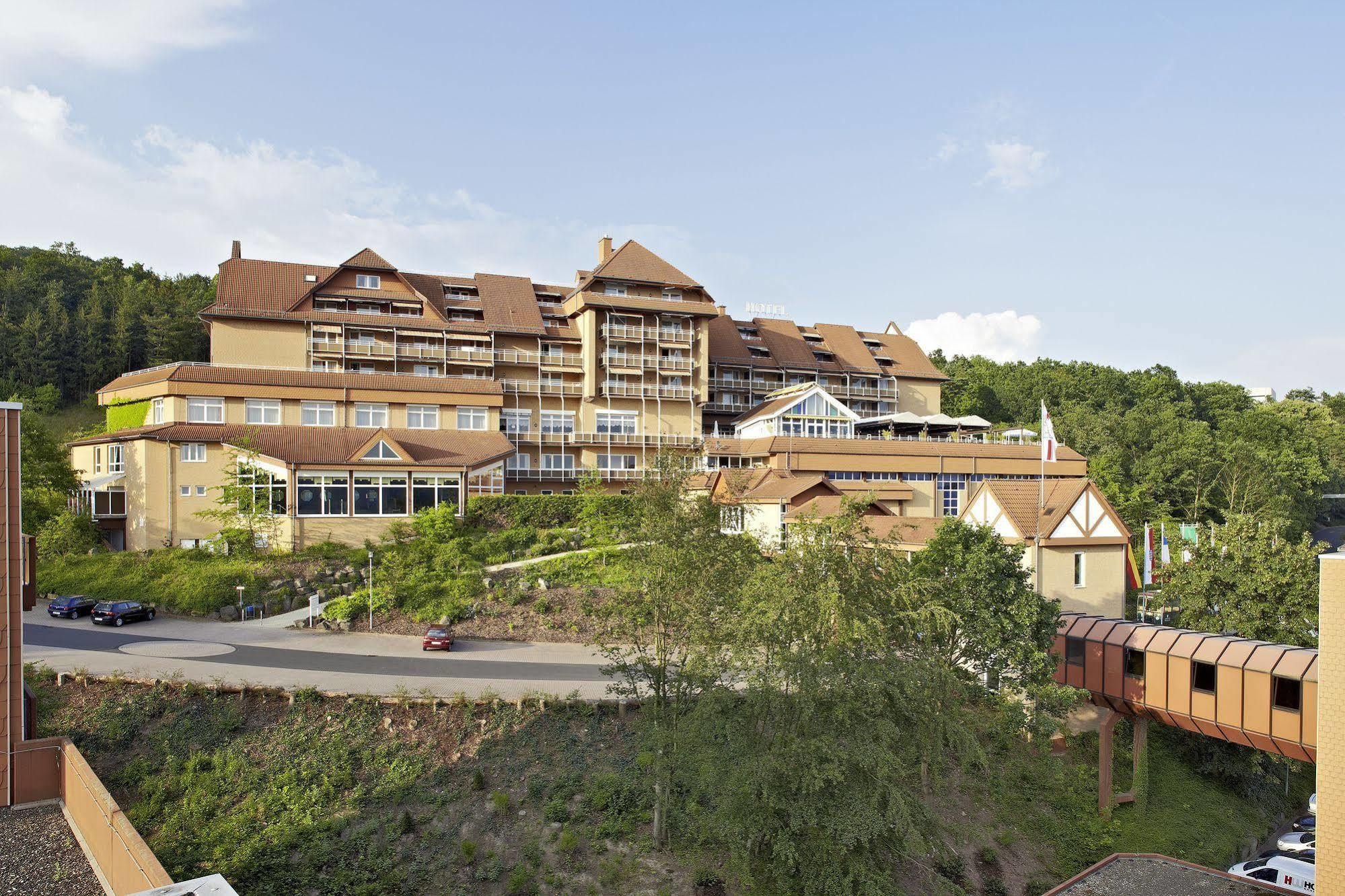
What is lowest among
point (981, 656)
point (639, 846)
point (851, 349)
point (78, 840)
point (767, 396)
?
point (639, 846)

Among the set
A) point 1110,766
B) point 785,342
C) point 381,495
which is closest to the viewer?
point 1110,766

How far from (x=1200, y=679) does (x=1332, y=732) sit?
277 inches

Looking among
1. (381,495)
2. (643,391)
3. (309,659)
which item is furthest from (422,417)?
(309,659)

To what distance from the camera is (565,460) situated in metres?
48.5

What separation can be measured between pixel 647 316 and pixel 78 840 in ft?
134

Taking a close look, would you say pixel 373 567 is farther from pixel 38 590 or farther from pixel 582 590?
pixel 38 590

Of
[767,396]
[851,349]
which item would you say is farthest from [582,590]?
[851,349]

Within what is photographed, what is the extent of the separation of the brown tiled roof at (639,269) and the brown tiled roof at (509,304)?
4.61 m

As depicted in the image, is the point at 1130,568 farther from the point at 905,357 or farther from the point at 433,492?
the point at 905,357

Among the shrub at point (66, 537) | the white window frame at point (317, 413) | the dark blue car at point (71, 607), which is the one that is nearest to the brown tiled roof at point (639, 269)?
the white window frame at point (317, 413)

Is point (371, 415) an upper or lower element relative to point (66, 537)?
upper

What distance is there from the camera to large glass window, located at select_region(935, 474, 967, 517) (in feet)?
154

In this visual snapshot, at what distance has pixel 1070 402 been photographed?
78.9 metres

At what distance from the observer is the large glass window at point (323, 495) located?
110 ft
